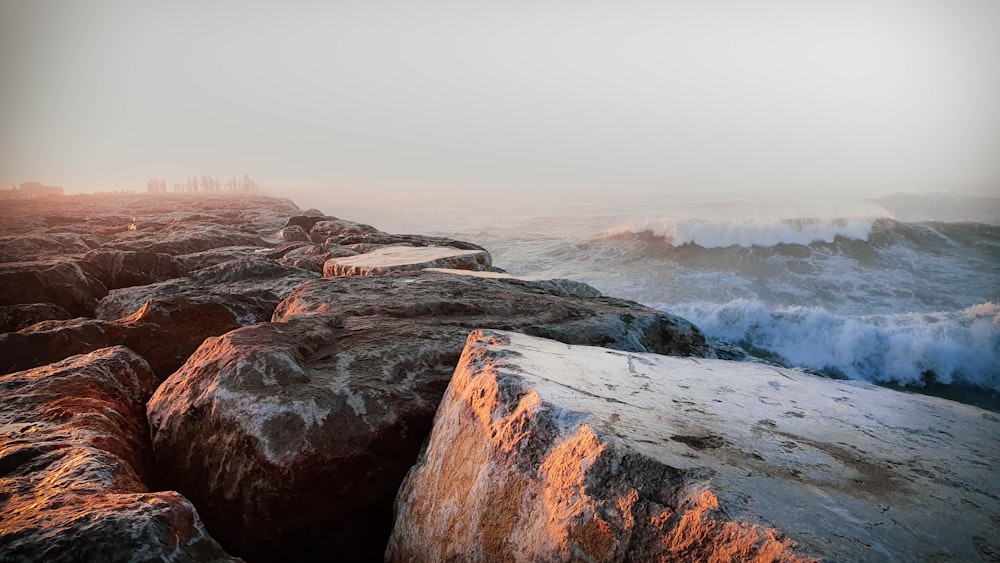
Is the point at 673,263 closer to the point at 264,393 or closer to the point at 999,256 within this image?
the point at 999,256

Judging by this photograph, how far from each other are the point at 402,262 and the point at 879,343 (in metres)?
7.12

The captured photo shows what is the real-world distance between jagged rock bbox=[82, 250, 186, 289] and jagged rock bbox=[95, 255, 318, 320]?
622mm

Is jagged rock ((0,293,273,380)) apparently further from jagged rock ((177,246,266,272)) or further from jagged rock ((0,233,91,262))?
jagged rock ((0,233,91,262))

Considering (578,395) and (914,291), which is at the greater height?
(578,395)

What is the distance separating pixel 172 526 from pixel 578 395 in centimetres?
123

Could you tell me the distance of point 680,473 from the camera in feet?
4.53

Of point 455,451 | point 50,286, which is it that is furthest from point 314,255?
point 455,451

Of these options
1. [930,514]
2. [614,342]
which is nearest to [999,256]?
[614,342]

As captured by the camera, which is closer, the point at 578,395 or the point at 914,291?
the point at 578,395

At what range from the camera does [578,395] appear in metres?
1.81

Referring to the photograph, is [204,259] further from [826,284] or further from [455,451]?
[826,284]

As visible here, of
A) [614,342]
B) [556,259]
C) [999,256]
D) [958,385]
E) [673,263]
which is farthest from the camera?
[556,259]

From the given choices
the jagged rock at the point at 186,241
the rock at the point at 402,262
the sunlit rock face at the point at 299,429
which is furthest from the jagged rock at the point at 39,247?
the sunlit rock face at the point at 299,429

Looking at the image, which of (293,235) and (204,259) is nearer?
(204,259)
